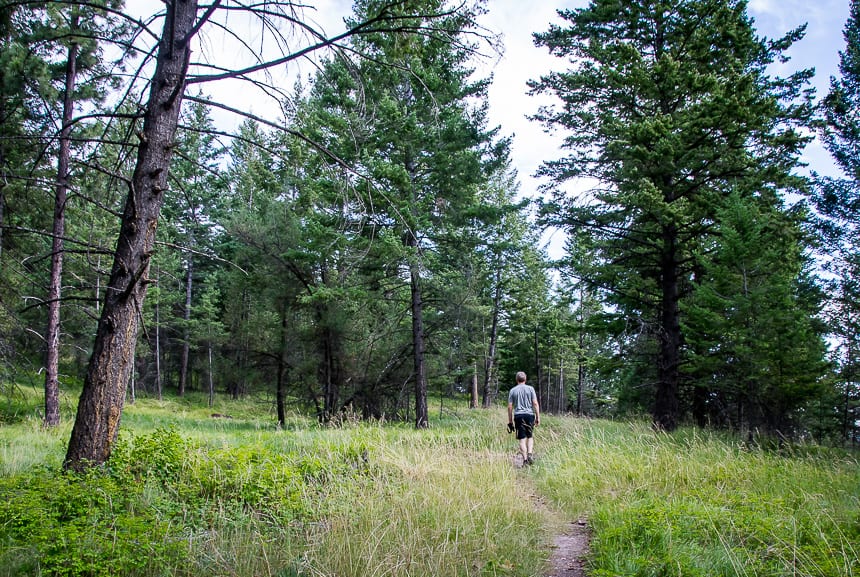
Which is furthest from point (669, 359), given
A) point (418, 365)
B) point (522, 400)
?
point (418, 365)

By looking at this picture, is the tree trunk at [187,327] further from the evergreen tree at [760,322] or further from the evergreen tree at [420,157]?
the evergreen tree at [760,322]

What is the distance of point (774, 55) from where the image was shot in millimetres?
11258

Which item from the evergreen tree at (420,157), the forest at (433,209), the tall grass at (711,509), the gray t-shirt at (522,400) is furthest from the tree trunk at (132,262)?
the evergreen tree at (420,157)

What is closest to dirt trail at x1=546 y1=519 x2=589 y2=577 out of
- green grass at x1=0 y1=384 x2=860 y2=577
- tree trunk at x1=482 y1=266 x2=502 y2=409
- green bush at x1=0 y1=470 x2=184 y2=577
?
green grass at x1=0 y1=384 x2=860 y2=577

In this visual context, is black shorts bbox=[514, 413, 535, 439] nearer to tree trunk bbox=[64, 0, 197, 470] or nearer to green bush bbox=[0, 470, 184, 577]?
green bush bbox=[0, 470, 184, 577]

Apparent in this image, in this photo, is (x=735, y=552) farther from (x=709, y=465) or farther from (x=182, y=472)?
(x=182, y=472)

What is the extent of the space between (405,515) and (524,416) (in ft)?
16.4

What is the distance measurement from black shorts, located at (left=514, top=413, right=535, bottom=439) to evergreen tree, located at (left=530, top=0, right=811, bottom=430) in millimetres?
4367

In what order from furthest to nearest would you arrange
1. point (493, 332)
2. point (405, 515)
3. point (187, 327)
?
point (187, 327)
point (493, 332)
point (405, 515)

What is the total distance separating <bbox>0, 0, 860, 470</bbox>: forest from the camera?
4441 mm

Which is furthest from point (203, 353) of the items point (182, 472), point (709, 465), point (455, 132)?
point (709, 465)

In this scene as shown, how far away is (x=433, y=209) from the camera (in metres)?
14.9

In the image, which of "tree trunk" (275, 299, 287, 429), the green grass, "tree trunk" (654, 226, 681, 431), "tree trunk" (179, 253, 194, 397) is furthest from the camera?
"tree trunk" (179, 253, 194, 397)

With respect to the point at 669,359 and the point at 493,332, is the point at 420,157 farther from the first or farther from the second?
the point at 493,332
